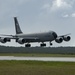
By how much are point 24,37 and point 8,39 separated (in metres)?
5.14

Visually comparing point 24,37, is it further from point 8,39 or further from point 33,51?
point 33,51

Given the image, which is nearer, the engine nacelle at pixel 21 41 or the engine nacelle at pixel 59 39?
the engine nacelle at pixel 59 39
